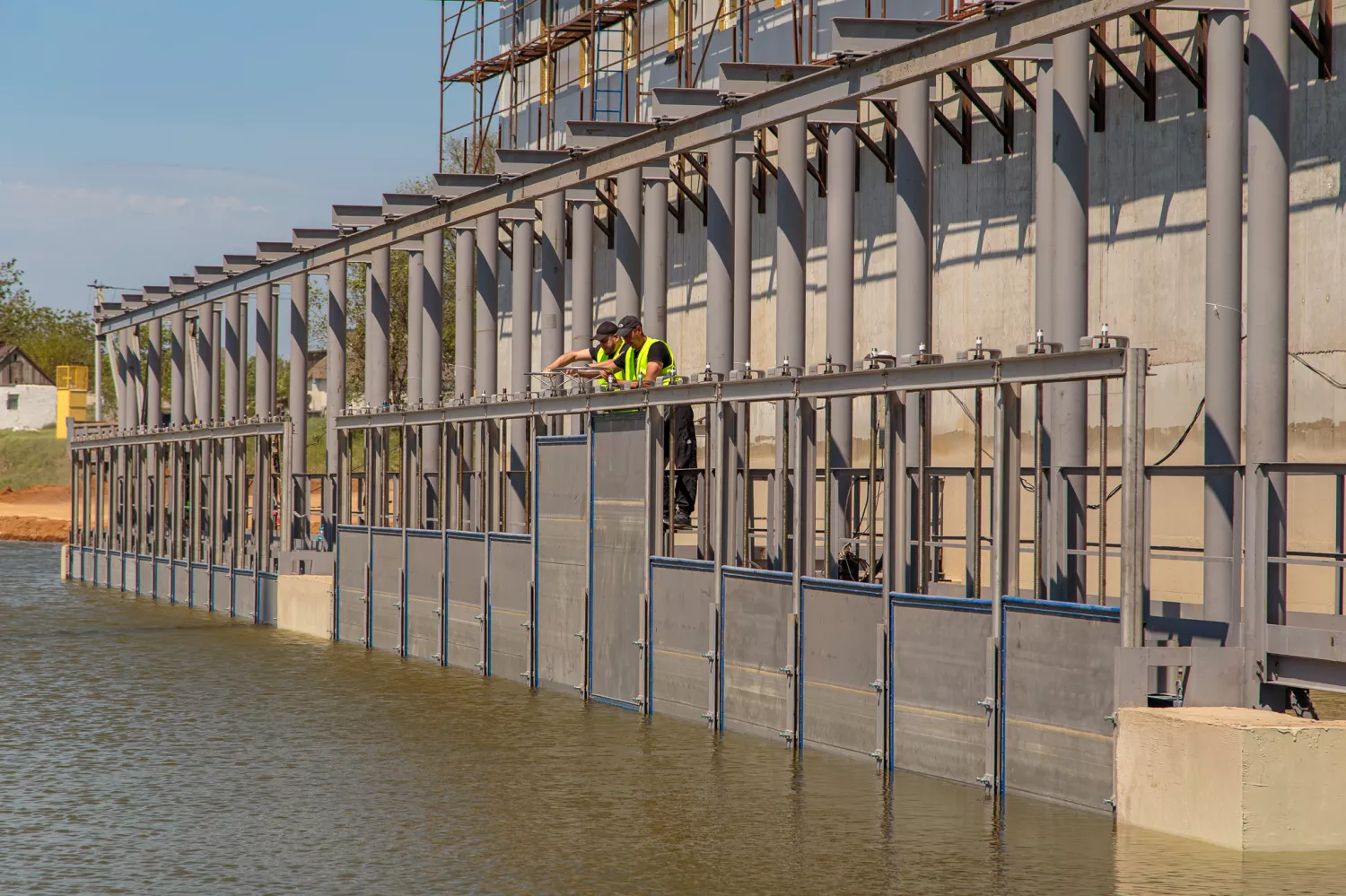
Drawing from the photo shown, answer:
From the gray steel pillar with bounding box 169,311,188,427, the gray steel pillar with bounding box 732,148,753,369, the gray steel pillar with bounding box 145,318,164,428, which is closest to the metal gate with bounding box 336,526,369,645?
the gray steel pillar with bounding box 732,148,753,369

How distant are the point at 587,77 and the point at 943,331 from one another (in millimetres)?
14412

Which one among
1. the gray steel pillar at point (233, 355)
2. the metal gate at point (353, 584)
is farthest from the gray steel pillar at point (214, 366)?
the metal gate at point (353, 584)

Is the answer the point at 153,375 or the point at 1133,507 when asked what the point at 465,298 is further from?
the point at 1133,507

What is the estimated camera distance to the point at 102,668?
20.0 meters

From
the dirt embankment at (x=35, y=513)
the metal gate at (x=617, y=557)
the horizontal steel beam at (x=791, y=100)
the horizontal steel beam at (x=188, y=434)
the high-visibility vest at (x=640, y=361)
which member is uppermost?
the horizontal steel beam at (x=791, y=100)

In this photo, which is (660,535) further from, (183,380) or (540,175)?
(183,380)

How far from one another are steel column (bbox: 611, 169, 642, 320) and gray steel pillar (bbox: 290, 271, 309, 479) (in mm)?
7751

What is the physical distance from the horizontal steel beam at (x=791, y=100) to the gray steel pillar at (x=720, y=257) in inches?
43.6

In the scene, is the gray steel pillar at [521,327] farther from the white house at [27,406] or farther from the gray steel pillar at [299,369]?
the white house at [27,406]

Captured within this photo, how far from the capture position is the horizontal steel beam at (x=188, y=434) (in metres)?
27.7

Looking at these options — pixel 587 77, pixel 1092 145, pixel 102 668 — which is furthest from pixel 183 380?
pixel 1092 145

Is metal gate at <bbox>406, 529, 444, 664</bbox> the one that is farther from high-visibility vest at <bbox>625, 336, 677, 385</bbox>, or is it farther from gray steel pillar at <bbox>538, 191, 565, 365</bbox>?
high-visibility vest at <bbox>625, 336, 677, 385</bbox>

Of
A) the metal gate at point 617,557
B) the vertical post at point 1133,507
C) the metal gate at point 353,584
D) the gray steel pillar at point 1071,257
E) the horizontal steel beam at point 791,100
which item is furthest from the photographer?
the metal gate at point 353,584

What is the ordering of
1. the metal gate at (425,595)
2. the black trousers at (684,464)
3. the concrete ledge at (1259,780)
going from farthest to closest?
the metal gate at (425,595)
the black trousers at (684,464)
the concrete ledge at (1259,780)
